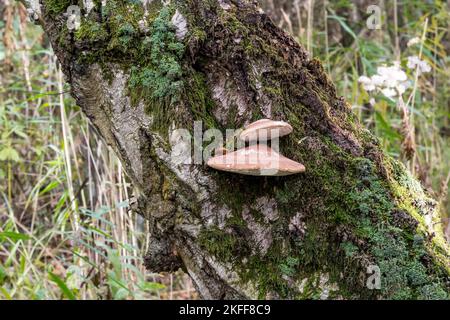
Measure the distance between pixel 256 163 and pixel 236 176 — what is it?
0.13 metres

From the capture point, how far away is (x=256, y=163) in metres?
1.48

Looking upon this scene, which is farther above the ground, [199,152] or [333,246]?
[199,152]

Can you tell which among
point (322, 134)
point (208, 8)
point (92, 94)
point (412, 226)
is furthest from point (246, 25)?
point (412, 226)

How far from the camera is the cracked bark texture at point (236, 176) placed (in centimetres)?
157

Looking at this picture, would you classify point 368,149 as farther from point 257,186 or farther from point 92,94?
point 92,94

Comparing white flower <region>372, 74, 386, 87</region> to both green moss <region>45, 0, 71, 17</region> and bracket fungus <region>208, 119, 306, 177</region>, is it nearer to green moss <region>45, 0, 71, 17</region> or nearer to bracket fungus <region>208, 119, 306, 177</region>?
bracket fungus <region>208, 119, 306, 177</region>

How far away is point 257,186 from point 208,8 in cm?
58

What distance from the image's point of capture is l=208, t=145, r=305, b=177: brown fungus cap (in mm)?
1479

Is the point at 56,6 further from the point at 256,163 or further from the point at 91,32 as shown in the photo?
the point at 256,163

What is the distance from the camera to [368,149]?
69.3 inches

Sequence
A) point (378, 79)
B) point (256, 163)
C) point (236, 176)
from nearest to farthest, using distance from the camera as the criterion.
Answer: point (256, 163), point (236, 176), point (378, 79)

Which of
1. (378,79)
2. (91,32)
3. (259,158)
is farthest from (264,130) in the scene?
(378,79)

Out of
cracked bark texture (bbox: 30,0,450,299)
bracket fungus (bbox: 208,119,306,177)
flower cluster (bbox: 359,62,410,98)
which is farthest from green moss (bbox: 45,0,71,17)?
flower cluster (bbox: 359,62,410,98)

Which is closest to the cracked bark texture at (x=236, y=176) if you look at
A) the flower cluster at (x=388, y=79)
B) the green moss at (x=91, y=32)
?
the green moss at (x=91, y=32)
